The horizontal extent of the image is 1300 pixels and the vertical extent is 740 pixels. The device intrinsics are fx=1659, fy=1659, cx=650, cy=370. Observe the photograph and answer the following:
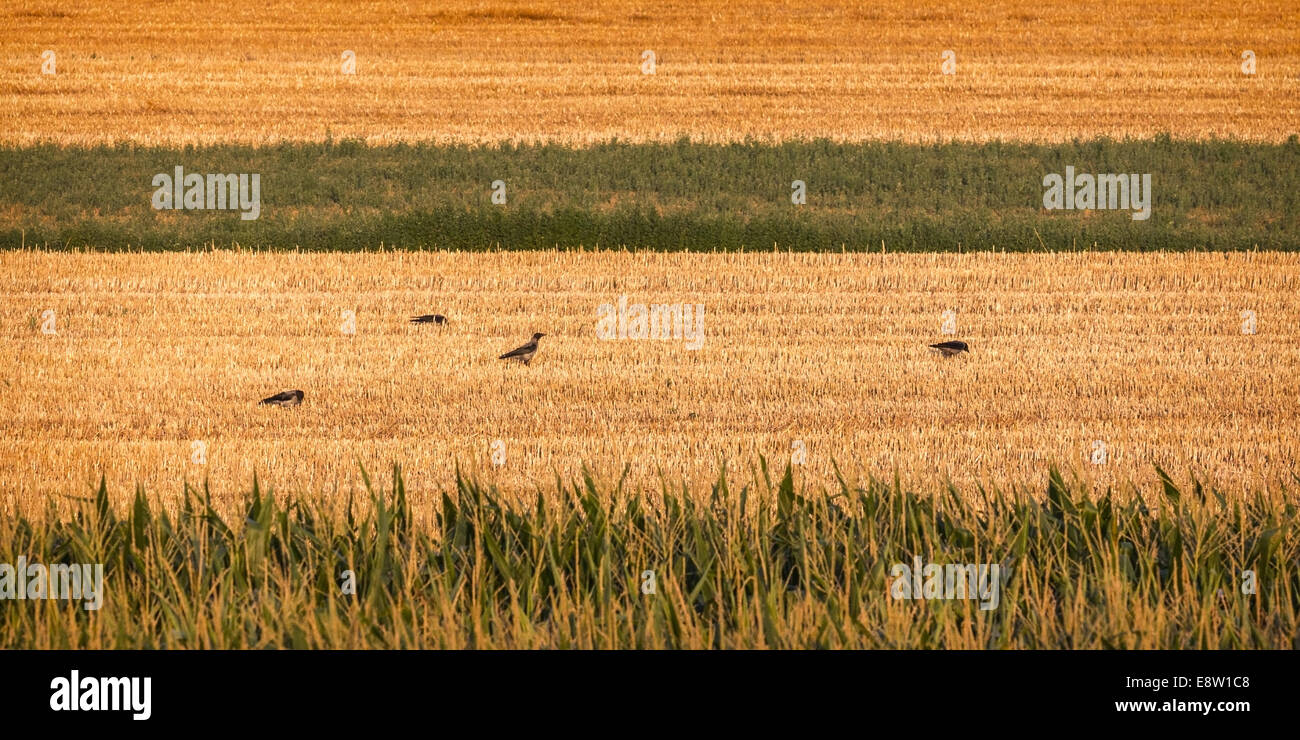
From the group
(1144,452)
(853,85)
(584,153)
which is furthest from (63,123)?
(1144,452)

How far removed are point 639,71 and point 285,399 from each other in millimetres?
21606

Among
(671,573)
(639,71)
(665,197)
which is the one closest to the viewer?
(671,573)

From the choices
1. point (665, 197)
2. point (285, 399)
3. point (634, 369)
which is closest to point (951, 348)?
point (634, 369)

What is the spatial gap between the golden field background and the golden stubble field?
8784mm

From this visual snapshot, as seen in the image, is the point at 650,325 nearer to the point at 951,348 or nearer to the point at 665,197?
the point at 951,348

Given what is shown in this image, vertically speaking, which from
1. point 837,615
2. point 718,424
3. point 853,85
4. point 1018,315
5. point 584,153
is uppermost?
point 853,85

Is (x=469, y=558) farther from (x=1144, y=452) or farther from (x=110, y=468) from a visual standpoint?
(x=1144, y=452)

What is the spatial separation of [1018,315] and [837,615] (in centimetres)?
1114

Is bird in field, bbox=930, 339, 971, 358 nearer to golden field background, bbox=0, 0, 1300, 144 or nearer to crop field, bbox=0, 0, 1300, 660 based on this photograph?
crop field, bbox=0, 0, 1300, 660

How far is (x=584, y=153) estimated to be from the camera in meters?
25.9

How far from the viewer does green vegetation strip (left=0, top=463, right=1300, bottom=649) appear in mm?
6055

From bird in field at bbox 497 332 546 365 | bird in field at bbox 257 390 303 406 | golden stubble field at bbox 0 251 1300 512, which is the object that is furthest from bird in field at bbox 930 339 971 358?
bird in field at bbox 257 390 303 406

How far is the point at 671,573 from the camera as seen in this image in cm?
653

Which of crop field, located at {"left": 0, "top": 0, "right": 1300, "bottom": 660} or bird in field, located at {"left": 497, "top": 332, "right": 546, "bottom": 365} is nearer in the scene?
crop field, located at {"left": 0, "top": 0, "right": 1300, "bottom": 660}
